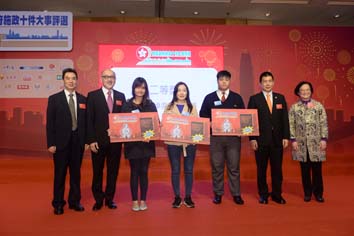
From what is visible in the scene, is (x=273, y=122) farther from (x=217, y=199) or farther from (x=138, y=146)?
(x=138, y=146)

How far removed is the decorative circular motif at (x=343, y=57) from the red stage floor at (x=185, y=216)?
210 centimetres

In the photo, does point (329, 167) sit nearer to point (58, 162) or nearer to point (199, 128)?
point (199, 128)

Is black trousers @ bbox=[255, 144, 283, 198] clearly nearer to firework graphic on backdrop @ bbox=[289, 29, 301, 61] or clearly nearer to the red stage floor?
the red stage floor

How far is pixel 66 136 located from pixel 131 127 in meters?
0.62

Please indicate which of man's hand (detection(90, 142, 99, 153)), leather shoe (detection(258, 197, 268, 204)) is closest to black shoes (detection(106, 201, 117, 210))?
A: man's hand (detection(90, 142, 99, 153))

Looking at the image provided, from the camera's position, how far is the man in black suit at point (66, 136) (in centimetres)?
309

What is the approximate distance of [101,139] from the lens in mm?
3152

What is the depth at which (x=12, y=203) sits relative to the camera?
11.7 feet

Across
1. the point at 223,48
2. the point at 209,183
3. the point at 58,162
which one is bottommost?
the point at 209,183

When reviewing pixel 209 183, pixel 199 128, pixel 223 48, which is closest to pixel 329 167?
pixel 209 183

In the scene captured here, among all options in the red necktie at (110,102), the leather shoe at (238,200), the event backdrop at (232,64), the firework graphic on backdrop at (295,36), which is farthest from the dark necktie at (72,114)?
the firework graphic on backdrop at (295,36)

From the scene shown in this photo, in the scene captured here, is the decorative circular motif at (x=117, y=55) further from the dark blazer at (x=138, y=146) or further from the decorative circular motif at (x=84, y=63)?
the dark blazer at (x=138, y=146)

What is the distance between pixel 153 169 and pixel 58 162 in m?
2.11

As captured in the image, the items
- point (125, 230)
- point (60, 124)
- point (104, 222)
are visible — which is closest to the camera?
point (125, 230)
